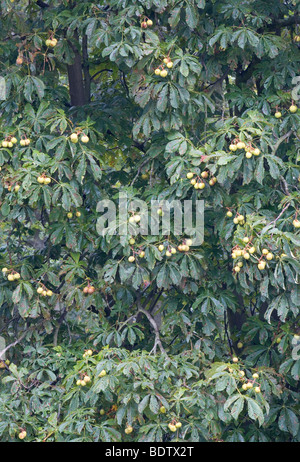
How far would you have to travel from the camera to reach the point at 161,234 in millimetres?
4406

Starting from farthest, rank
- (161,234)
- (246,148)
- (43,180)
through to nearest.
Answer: (161,234) < (43,180) < (246,148)

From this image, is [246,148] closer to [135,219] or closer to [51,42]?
[135,219]

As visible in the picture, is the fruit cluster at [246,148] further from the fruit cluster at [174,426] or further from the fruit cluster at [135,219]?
the fruit cluster at [174,426]

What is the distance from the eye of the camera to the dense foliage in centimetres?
418

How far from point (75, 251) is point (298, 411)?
1705 millimetres

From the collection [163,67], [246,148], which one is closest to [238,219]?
[246,148]

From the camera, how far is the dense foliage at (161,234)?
4176 millimetres

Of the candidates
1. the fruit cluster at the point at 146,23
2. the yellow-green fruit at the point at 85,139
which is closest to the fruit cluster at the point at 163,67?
the fruit cluster at the point at 146,23

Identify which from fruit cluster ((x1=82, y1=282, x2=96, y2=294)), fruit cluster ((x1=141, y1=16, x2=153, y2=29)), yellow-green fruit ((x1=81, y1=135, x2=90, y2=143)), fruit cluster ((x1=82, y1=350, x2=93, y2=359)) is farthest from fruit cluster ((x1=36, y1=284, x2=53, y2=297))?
fruit cluster ((x1=141, y1=16, x2=153, y2=29))

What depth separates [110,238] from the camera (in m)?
4.39

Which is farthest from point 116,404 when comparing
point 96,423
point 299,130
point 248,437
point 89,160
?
point 299,130

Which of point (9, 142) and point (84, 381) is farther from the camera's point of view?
point (9, 142)

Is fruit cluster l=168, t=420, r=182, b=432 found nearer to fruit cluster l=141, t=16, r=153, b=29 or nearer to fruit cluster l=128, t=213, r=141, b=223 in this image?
fruit cluster l=128, t=213, r=141, b=223

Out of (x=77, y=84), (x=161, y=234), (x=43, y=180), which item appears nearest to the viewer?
(x=43, y=180)
